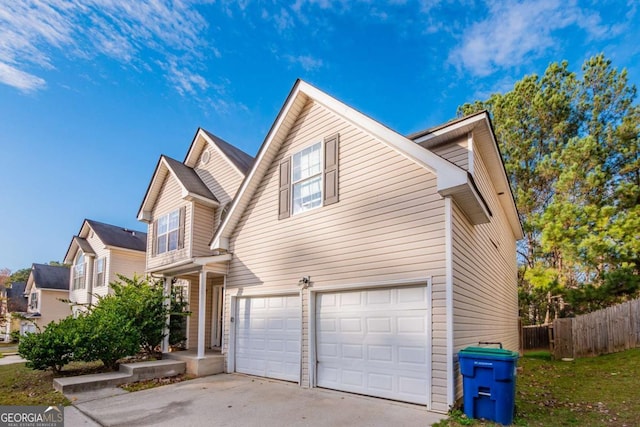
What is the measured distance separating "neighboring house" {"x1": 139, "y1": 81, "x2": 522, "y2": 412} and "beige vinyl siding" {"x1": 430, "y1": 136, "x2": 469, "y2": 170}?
0.07 ft

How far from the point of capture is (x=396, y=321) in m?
6.68

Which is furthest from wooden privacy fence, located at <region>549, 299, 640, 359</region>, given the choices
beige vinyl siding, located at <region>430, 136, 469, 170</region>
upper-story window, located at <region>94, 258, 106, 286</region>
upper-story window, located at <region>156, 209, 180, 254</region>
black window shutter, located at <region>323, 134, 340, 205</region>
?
upper-story window, located at <region>94, 258, 106, 286</region>

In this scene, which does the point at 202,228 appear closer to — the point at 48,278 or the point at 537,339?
the point at 537,339

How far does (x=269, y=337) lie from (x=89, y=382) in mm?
3982

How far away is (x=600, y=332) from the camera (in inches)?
498

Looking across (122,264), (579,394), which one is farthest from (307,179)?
(122,264)

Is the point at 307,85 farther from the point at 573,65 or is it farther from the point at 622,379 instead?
the point at 573,65

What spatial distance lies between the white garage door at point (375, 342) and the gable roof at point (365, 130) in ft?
6.20

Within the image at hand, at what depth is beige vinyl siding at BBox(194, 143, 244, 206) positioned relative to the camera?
1305 centimetres

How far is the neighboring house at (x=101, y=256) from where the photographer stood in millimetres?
19062

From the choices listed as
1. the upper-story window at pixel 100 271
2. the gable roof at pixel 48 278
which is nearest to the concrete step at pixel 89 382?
the upper-story window at pixel 100 271

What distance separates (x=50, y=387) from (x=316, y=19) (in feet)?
44.6

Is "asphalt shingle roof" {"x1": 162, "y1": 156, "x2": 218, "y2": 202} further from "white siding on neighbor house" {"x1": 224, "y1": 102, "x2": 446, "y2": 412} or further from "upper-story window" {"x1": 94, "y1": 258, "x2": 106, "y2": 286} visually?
"upper-story window" {"x1": 94, "y1": 258, "x2": 106, "y2": 286}

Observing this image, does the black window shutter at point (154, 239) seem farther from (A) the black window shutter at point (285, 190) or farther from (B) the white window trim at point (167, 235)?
(A) the black window shutter at point (285, 190)
